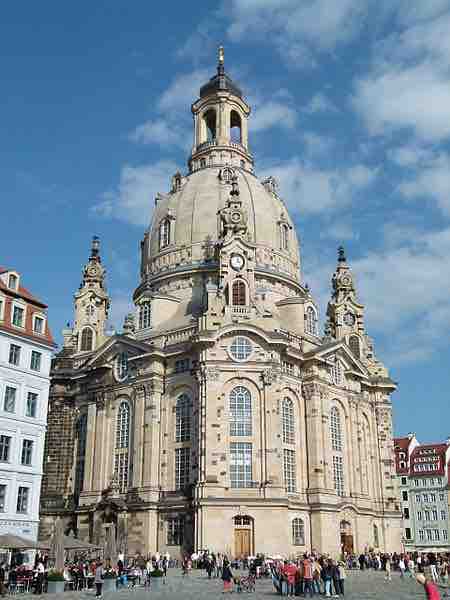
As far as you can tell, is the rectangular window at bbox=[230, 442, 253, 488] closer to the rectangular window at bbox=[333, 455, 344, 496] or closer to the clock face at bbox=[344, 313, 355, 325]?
the rectangular window at bbox=[333, 455, 344, 496]

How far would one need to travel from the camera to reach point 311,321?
74562 mm

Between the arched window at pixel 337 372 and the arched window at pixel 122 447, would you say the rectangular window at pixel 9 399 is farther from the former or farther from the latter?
the arched window at pixel 337 372

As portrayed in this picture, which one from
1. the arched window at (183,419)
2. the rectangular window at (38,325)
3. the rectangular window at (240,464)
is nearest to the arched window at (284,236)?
the arched window at (183,419)

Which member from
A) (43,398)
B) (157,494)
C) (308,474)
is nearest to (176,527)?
(157,494)

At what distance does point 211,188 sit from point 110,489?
115 feet

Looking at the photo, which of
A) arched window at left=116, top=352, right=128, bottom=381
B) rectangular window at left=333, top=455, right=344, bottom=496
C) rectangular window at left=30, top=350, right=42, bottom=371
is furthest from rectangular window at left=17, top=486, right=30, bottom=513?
rectangular window at left=333, top=455, right=344, bottom=496

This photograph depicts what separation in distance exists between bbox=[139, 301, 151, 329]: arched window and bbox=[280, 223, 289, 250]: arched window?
17.3 m

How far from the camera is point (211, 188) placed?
8006 cm

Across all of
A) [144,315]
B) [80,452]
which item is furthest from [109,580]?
[144,315]

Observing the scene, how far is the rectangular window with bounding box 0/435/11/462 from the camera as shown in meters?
46.0

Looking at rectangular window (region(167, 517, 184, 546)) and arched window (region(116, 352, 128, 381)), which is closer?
rectangular window (region(167, 517, 184, 546))

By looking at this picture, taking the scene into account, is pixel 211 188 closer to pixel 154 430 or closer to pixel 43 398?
pixel 154 430

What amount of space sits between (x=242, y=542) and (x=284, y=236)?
120ft

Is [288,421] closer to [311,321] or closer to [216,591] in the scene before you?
[311,321]
